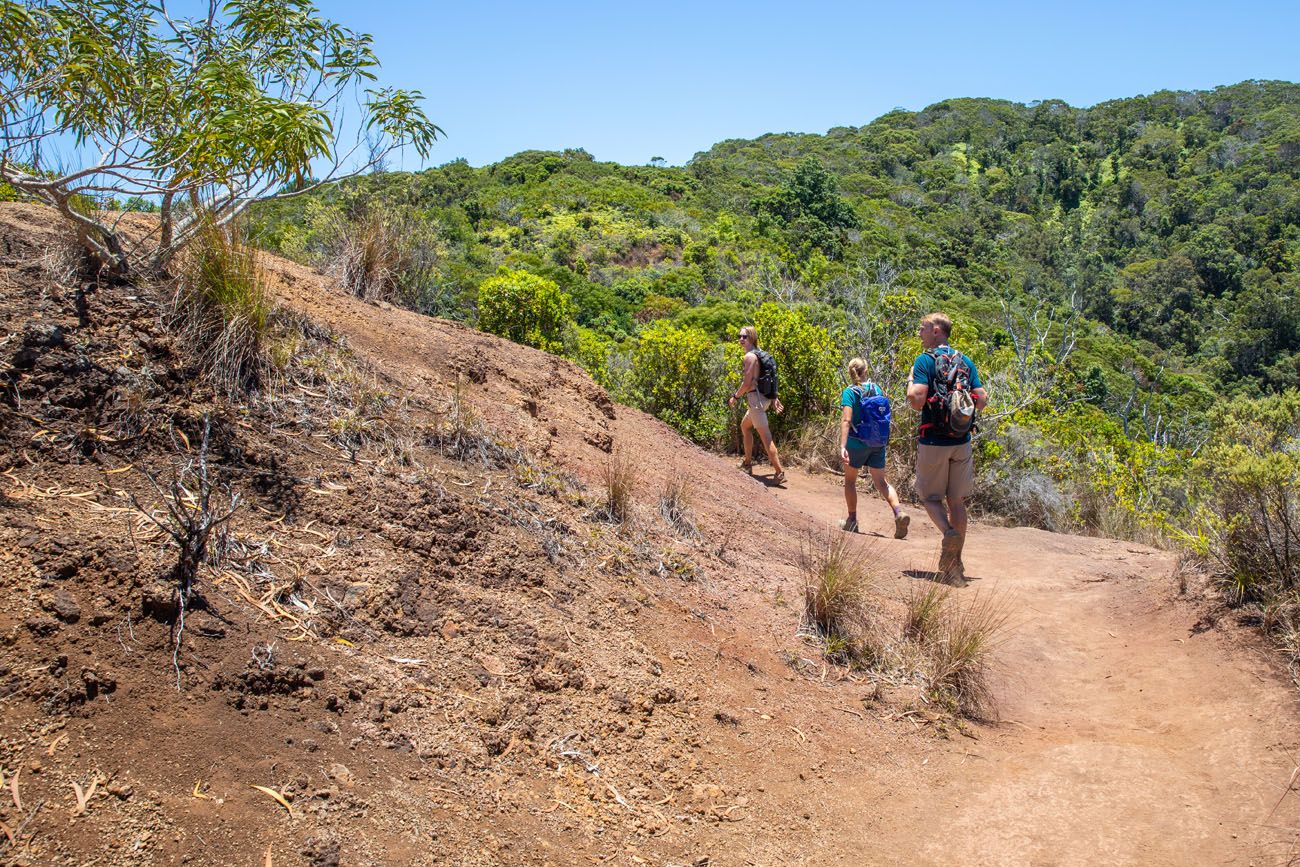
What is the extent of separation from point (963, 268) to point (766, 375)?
142 feet

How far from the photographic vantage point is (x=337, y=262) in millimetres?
7723

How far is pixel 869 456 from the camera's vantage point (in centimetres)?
801

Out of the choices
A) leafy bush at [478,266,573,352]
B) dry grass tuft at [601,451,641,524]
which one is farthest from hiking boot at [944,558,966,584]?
leafy bush at [478,266,573,352]

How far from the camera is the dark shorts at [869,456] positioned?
26.0 feet

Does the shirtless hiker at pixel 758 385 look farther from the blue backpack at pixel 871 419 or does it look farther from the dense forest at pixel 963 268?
the dense forest at pixel 963 268

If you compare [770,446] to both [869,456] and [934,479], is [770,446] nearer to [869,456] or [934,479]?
[869,456]

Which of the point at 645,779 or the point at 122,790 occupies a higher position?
the point at 122,790

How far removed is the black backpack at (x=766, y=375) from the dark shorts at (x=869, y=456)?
1.39 metres

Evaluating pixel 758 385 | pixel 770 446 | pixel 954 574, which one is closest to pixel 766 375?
pixel 758 385

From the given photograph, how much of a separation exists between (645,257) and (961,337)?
24939mm

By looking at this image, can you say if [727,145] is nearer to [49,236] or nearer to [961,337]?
[961,337]

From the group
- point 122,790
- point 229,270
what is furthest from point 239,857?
point 229,270

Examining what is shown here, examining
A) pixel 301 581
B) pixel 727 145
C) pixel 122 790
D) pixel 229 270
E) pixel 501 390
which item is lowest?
pixel 122 790

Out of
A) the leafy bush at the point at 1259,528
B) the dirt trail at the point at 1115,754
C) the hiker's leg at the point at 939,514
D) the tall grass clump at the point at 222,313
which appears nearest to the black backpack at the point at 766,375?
the hiker's leg at the point at 939,514
